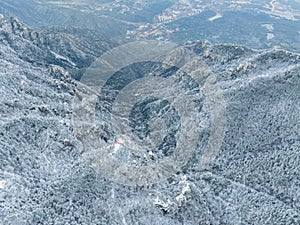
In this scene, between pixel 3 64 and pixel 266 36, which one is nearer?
pixel 3 64

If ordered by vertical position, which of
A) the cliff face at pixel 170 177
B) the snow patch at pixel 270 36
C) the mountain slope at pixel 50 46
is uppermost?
the cliff face at pixel 170 177

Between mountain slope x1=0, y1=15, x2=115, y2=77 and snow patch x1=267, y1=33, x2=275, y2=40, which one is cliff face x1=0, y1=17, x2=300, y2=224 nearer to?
mountain slope x1=0, y1=15, x2=115, y2=77

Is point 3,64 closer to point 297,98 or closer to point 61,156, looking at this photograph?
point 61,156

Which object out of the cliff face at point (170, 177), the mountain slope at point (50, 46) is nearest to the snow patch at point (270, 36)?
the mountain slope at point (50, 46)

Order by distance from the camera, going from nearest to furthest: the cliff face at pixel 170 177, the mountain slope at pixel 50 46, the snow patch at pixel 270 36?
the cliff face at pixel 170 177 → the mountain slope at pixel 50 46 → the snow patch at pixel 270 36

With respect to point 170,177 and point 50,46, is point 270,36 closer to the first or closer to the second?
point 50,46

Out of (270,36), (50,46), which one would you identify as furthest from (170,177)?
(270,36)

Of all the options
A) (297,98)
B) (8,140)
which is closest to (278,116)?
(297,98)

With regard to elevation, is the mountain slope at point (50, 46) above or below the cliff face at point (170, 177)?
below

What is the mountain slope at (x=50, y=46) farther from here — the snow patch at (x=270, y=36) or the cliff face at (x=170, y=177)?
the snow patch at (x=270, y=36)
